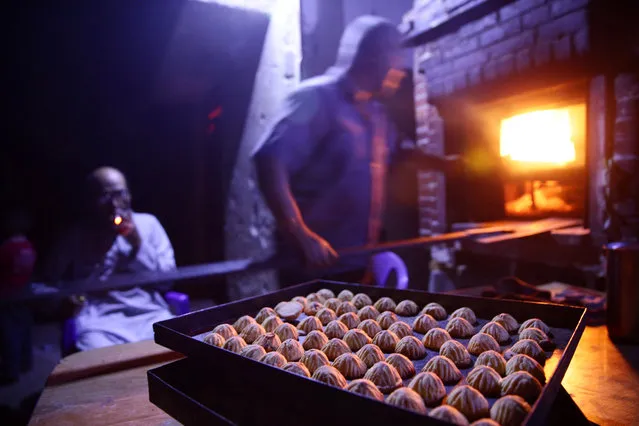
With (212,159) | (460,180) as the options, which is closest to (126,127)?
(212,159)

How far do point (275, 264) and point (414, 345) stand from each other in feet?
5.10

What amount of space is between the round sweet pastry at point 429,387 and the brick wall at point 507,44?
2.99 meters

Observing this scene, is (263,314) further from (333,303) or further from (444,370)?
(444,370)

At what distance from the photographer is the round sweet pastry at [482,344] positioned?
1.25 m

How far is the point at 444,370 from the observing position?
1.11 meters

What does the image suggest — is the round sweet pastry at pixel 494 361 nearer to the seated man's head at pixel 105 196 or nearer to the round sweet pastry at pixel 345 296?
the round sweet pastry at pixel 345 296

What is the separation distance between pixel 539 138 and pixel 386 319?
10.6ft

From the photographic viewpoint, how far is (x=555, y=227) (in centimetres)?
346

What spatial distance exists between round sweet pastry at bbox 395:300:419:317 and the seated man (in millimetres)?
1861

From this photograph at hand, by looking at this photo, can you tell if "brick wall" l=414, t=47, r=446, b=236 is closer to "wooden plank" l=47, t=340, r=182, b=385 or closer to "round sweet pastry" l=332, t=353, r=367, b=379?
"wooden plank" l=47, t=340, r=182, b=385

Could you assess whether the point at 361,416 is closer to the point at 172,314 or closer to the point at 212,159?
the point at 172,314

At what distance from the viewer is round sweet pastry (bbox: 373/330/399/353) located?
135cm

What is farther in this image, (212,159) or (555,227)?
(212,159)

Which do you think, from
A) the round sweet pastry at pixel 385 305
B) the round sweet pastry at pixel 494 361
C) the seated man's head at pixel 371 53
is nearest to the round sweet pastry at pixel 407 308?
the round sweet pastry at pixel 385 305
